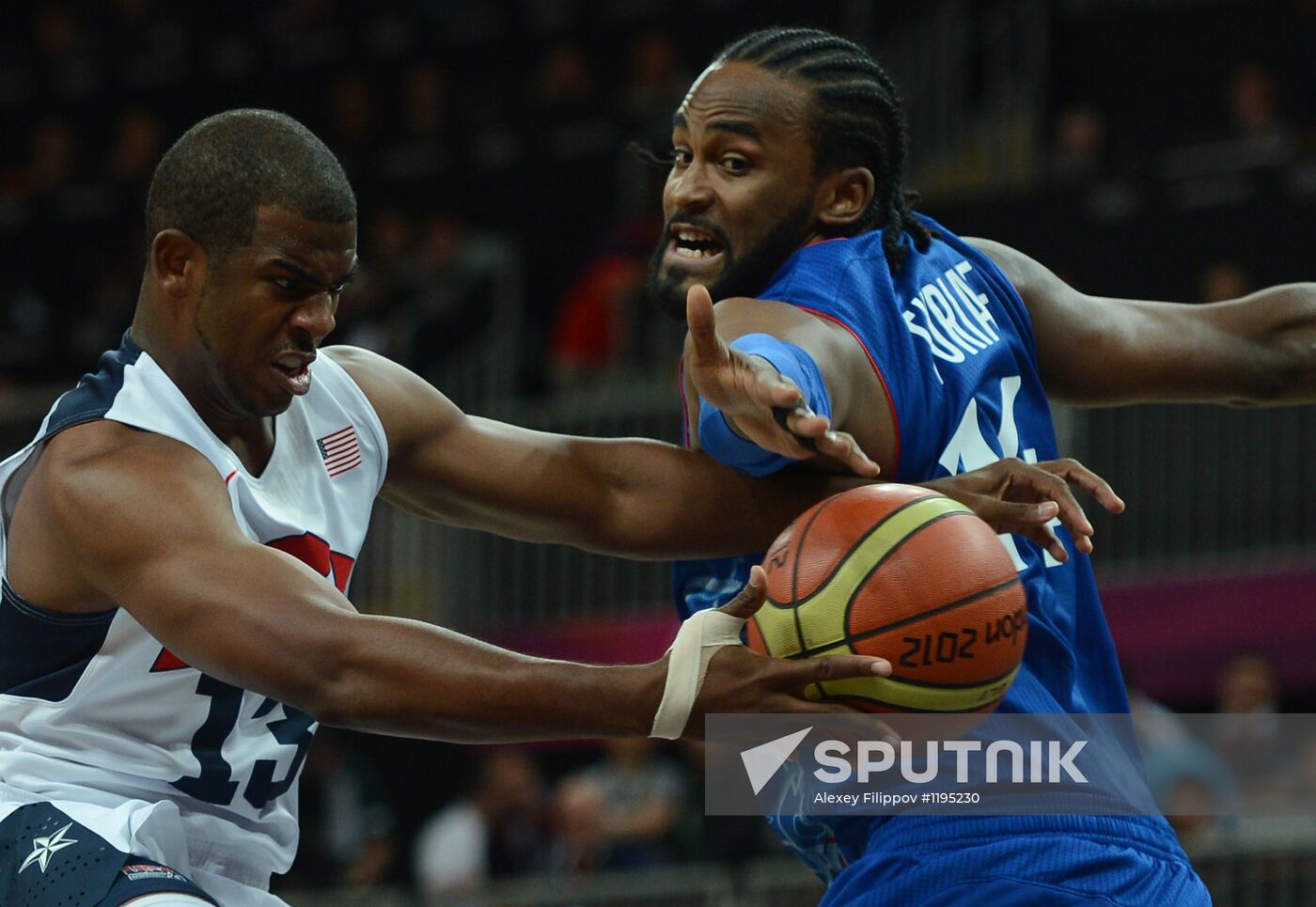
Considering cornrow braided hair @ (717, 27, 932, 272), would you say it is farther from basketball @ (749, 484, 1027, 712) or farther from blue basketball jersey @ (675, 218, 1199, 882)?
basketball @ (749, 484, 1027, 712)

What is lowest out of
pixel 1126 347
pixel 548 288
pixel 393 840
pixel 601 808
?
pixel 393 840

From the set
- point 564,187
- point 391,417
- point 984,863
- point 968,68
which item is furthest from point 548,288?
point 984,863

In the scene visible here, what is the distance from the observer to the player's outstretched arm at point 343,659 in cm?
368

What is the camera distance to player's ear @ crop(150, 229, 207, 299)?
4297 mm

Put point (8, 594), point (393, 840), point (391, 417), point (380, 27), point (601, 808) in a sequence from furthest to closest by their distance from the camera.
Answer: point (380, 27) → point (393, 840) → point (601, 808) → point (391, 417) → point (8, 594)

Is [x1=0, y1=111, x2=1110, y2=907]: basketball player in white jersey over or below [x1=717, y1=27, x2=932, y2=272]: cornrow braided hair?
below

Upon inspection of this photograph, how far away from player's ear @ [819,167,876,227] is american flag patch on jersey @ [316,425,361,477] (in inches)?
48.4

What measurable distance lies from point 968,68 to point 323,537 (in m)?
10.2

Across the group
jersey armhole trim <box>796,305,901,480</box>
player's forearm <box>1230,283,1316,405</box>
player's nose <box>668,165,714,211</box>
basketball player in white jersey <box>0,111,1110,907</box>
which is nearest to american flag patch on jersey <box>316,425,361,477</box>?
basketball player in white jersey <box>0,111,1110,907</box>

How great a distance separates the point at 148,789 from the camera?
439 cm

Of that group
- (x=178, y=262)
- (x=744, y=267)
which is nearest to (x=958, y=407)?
(x=744, y=267)

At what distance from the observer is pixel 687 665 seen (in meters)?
3.67

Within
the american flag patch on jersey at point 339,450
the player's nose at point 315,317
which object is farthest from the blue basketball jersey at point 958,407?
the american flag patch on jersey at point 339,450

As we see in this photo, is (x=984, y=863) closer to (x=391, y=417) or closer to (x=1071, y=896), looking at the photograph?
(x=1071, y=896)
